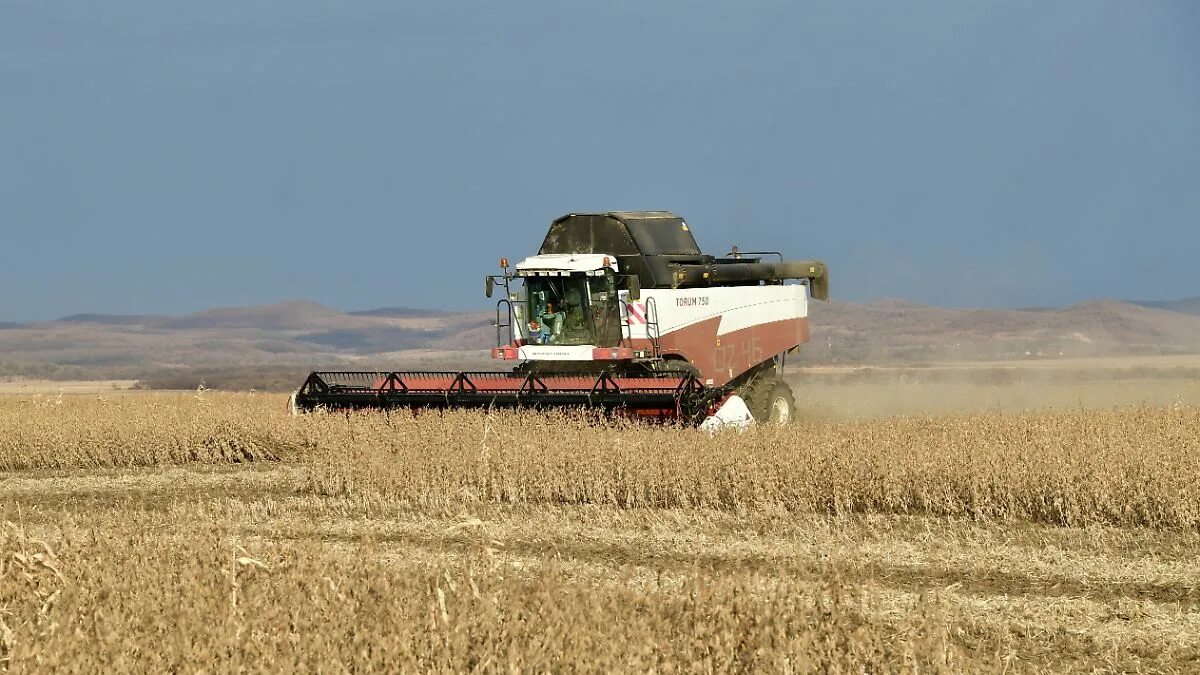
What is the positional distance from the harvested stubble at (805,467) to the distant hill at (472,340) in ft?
203

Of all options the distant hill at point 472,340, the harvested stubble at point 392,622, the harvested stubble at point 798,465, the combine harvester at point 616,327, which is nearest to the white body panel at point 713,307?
the combine harvester at point 616,327

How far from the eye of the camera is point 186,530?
7.49m

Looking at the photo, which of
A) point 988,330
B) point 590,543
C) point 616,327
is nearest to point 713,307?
point 616,327

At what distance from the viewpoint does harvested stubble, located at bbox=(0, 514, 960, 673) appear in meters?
5.33

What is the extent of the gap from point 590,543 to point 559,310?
8.18 meters

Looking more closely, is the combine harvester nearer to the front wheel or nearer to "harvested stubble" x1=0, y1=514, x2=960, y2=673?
the front wheel

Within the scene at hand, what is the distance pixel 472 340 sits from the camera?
159 m

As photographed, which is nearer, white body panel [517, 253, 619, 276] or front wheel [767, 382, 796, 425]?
white body panel [517, 253, 619, 276]

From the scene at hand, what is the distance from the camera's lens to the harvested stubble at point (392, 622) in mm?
5328

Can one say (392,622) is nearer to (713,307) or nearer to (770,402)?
(713,307)

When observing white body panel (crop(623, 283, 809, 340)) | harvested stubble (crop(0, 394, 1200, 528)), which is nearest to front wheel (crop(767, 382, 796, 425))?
white body panel (crop(623, 283, 809, 340))

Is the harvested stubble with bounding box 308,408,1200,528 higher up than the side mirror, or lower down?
lower down

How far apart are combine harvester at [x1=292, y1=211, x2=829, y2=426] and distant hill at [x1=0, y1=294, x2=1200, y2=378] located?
5627 cm

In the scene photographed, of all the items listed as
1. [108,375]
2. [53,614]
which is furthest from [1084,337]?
[53,614]
